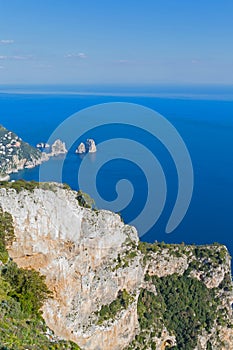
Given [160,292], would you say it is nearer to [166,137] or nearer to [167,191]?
[167,191]

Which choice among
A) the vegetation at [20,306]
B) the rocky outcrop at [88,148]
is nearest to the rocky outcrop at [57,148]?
the rocky outcrop at [88,148]

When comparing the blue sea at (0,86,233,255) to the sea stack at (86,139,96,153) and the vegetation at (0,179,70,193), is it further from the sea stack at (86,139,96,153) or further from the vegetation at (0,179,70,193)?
the vegetation at (0,179,70,193)

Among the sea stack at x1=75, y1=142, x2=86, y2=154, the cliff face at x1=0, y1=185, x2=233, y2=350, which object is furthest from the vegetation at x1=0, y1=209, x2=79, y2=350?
the sea stack at x1=75, y1=142, x2=86, y2=154

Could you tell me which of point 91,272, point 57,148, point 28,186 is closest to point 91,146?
point 57,148

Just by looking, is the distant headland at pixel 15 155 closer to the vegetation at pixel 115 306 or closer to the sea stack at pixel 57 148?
the sea stack at pixel 57 148

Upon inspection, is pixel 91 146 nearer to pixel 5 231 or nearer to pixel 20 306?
pixel 5 231

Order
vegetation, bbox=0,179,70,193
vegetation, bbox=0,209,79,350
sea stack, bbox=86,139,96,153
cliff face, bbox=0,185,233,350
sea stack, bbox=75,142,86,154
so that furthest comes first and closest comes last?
sea stack, bbox=75,142,86,154 < sea stack, bbox=86,139,96,153 < vegetation, bbox=0,179,70,193 < cliff face, bbox=0,185,233,350 < vegetation, bbox=0,209,79,350
